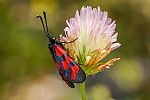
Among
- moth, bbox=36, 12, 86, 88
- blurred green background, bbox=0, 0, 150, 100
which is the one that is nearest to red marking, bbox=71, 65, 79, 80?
moth, bbox=36, 12, 86, 88

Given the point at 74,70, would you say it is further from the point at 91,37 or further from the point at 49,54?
the point at 49,54

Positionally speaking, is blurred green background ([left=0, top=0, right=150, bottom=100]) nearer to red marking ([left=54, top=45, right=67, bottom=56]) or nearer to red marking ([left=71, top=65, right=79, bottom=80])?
red marking ([left=54, top=45, right=67, bottom=56])

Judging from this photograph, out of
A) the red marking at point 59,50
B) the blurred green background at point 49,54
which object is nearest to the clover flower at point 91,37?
the red marking at point 59,50

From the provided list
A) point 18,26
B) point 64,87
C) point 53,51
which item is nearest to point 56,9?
point 18,26

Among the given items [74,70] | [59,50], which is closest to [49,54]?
[59,50]

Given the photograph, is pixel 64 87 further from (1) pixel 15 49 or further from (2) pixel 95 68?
(2) pixel 95 68

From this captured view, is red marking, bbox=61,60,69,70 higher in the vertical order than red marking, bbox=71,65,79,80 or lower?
higher
